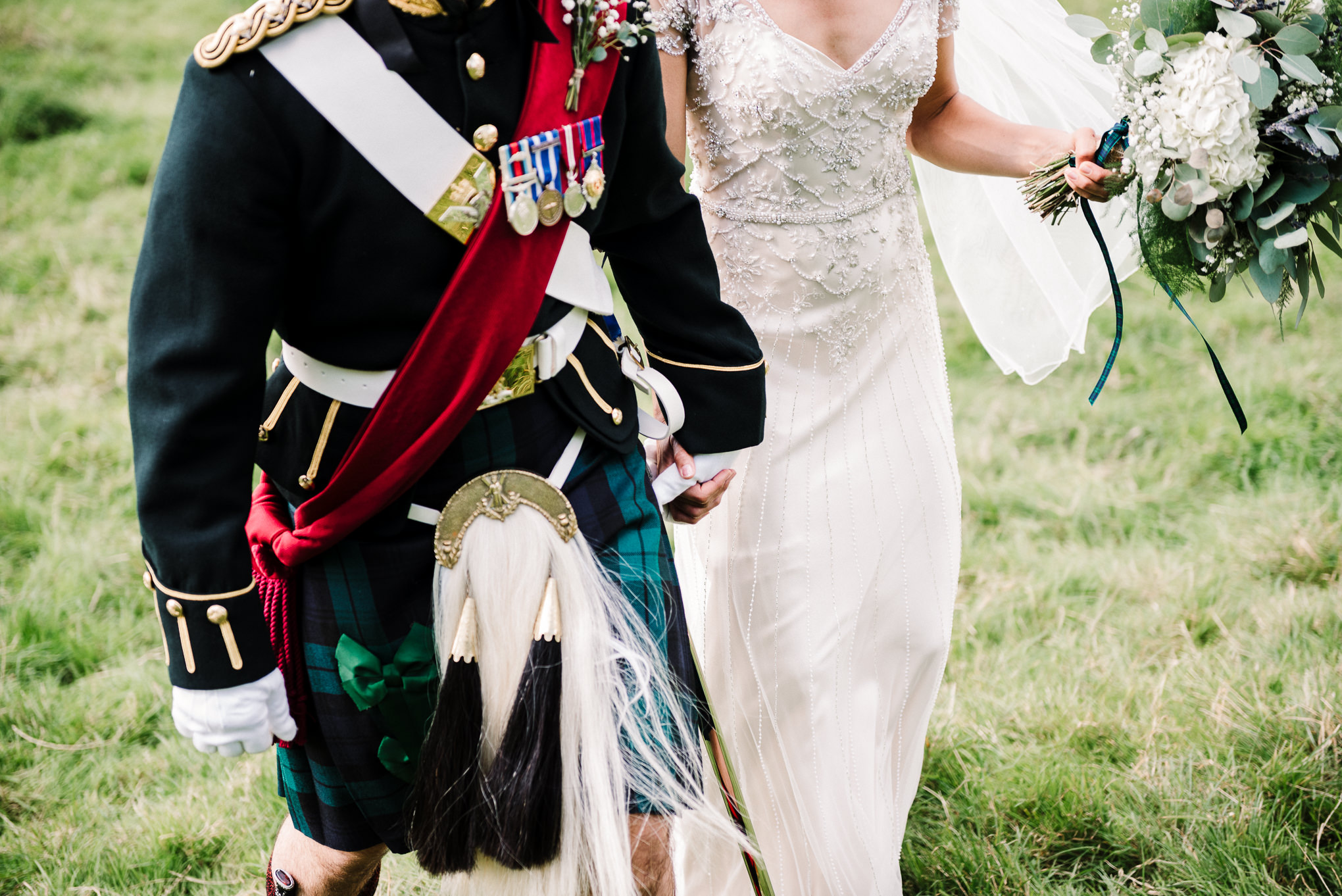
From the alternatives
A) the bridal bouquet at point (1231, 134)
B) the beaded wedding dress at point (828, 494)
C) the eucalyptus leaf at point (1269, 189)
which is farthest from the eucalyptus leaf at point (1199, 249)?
the beaded wedding dress at point (828, 494)

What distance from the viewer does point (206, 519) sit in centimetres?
150

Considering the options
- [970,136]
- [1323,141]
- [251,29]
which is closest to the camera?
[251,29]

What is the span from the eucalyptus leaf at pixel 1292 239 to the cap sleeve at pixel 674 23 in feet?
3.49

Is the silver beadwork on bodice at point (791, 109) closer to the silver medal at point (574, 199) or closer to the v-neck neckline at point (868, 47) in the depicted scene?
the v-neck neckline at point (868, 47)

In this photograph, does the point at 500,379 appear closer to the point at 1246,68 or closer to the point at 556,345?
the point at 556,345

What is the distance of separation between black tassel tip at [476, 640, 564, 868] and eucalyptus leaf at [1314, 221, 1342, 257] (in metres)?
1.43

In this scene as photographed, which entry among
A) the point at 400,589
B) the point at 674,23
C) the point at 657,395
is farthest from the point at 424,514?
the point at 674,23

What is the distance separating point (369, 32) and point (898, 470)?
53.7 inches

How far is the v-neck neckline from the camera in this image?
2172mm

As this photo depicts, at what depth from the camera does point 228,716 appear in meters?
1.54

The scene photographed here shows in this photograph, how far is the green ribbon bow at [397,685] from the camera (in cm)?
168

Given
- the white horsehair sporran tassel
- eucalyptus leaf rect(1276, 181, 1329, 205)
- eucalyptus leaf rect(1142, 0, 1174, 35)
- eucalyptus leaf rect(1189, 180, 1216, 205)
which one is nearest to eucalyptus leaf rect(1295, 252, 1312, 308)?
eucalyptus leaf rect(1276, 181, 1329, 205)

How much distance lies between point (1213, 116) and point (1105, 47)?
331 mm

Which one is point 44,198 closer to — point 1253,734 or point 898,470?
point 898,470
